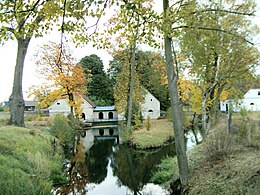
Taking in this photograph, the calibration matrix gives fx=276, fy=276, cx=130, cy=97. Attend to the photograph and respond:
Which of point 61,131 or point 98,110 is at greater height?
point 98,110

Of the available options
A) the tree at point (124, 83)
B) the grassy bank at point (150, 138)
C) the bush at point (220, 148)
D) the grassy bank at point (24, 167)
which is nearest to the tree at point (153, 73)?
the tree at point (124, 83)

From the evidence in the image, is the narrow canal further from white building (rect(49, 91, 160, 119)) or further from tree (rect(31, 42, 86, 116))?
white building (rect(49, 91, 160, 119))

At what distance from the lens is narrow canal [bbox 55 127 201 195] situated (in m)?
10.8

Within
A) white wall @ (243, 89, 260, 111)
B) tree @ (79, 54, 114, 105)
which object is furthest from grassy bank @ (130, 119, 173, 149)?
tree @ (79, 54, 114, 105)

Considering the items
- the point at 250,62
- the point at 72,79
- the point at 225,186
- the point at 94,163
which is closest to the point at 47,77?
the point at 72,79

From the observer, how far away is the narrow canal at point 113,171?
1078 centimetres

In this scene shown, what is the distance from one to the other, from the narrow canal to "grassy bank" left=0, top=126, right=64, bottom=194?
1.04m

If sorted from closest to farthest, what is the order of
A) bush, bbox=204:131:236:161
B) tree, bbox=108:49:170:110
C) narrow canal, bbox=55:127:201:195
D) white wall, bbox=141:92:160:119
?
bush, bbox=204:131:236:161 → narrow canal, bbox=55:127:201:195 → tree, bbox=108:49:170:110 → white wall, bbox=141:92:160:119

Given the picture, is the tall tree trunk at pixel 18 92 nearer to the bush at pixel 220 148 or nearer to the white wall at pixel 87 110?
the bush at pixel 220 148

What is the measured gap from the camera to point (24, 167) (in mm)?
8727

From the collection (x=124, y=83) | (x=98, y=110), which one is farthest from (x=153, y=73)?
(x=98, y=110)

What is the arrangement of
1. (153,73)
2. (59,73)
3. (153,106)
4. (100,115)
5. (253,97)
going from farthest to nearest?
(100,115) → (253,97) → (153,106) → (153,73) → (59,73)

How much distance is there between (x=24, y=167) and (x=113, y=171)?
6.34 m

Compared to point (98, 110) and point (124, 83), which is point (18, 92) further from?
point (98, 110)
